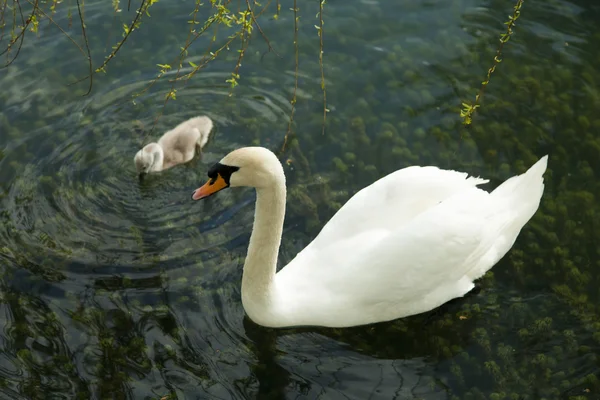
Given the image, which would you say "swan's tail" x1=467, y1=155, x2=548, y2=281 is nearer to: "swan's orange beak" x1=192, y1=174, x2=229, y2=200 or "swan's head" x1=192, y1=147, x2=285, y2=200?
"swan's head" x1=192, y1=147, x2=285, y2=200

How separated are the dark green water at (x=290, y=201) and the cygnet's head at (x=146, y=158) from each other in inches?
6.4

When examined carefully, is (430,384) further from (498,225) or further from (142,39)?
(142,39)

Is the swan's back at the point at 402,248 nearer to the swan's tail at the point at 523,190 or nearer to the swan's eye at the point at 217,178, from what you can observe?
the swan's tail at the point at 523,190

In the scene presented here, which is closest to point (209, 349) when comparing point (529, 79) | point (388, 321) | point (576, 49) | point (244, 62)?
point (388, 321)

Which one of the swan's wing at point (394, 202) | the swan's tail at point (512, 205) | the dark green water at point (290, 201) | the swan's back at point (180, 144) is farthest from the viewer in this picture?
the swan's back at point (180, 144)

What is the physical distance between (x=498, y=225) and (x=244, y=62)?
11.2 feet

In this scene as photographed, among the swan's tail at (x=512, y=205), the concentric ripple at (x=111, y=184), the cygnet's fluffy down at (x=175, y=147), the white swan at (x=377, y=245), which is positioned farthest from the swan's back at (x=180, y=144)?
the swan's tail at (x=512, y=205)

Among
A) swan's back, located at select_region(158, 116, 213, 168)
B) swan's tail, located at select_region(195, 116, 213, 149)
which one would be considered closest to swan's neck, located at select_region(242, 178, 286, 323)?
swan's back, located at select_region(158, 116, 213, 168)

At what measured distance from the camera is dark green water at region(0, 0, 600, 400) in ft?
18.5

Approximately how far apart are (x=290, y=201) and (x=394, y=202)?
1.29 m

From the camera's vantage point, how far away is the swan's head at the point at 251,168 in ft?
16.9

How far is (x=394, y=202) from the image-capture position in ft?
19.0

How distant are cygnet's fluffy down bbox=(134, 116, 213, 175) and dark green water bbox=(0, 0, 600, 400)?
17cm

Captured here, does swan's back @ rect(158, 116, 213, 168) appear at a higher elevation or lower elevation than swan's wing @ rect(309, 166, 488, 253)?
lower
